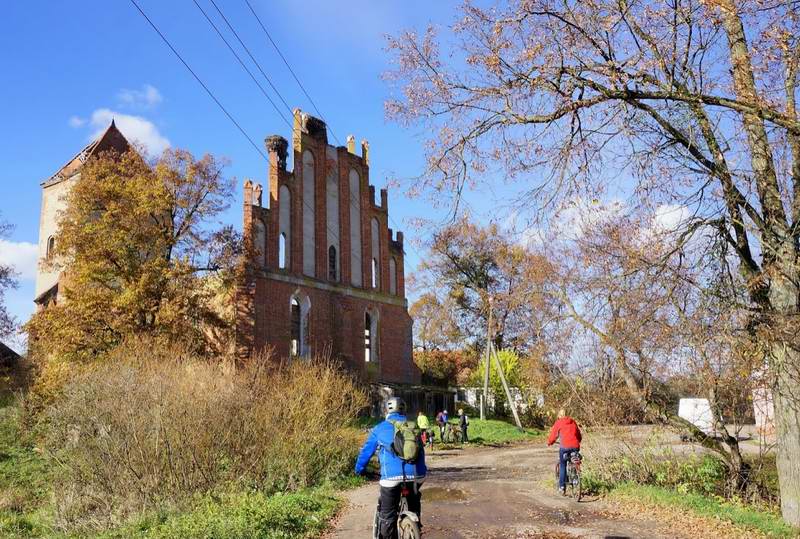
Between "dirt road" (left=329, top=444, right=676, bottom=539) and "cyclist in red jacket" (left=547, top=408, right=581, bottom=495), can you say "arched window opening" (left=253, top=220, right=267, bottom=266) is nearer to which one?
"dirt road" (left=329, top=444, right=676, bottom=539)

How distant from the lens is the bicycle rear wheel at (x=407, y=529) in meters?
7.30

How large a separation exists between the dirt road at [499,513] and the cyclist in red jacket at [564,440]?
16.5 inches

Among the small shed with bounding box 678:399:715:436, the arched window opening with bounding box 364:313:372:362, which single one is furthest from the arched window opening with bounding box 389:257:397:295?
the small shed with bounding box 678:399:715:436

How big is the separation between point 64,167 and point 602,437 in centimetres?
3454

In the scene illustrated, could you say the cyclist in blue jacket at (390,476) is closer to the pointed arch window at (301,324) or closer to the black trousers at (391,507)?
the black trousers at (391,507)

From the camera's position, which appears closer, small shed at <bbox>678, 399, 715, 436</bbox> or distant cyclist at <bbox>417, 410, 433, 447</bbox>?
distant cyclist at <bbox>417, 410, 433, 447</bbox>

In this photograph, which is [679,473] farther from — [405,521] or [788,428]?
[405,521]

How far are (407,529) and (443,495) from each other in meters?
7.75

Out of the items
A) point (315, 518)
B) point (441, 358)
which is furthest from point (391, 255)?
point (315, 518)

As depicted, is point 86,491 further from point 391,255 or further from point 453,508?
point 391,255

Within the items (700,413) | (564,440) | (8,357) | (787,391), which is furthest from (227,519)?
(8,357)

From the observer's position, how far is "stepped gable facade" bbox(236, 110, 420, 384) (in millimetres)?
34438

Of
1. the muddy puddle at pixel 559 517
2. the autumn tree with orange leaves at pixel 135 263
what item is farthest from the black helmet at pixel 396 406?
the autumn tree with orange leaves at pixel 135 263

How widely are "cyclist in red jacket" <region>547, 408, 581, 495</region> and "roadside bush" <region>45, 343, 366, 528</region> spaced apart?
5.31 meters
